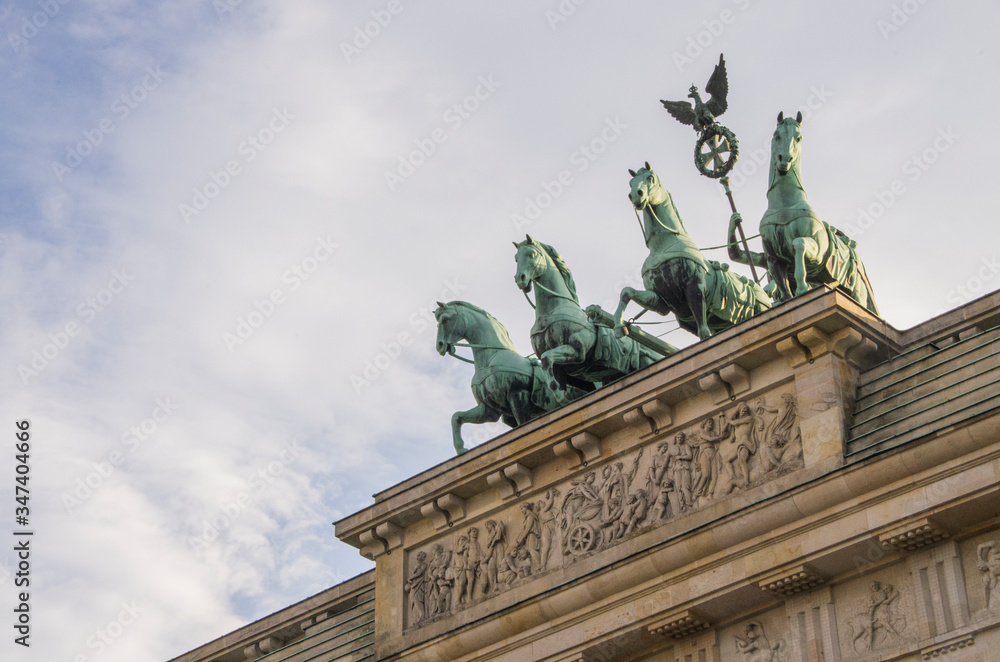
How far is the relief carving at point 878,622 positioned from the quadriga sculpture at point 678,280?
6074mm

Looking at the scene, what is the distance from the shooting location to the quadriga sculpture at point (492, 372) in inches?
1121

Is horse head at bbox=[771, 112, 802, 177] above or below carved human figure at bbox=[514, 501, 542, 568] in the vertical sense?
above

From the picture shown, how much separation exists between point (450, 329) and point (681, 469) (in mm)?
7022

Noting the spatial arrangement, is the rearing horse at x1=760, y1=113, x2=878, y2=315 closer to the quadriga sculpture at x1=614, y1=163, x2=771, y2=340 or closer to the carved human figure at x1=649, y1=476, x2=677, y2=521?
the quadriga sculpture at x1=614, y1=163, x2=771, y2=340

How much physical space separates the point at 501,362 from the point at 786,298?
5.29 meters

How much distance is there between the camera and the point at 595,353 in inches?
1100

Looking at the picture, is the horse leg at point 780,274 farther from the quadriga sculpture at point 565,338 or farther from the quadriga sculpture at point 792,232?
the quadriga sculpture at point 565,338

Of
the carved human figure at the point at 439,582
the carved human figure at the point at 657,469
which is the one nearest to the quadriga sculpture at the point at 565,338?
the carved human figure at the point at 439,582

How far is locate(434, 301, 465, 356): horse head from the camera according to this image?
29.5m

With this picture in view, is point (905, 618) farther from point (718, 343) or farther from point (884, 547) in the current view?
point (718, 343)

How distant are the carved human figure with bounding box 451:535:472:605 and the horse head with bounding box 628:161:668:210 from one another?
5.54 metres

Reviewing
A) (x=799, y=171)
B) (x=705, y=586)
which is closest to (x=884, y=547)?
(x=705, y=586)

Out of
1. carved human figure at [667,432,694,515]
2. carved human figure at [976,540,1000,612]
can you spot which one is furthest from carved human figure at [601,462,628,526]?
carved human figure at [976,540,1000,612]

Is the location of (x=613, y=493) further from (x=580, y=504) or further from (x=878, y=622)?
Result: (x=878, y=622)
